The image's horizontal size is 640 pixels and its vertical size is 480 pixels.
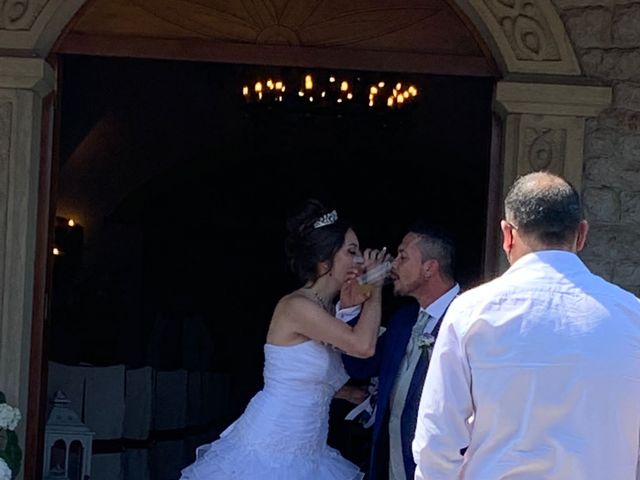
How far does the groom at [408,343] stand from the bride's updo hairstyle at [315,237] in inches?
10.4

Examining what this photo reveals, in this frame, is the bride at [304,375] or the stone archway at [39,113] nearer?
the bride at [304,375]

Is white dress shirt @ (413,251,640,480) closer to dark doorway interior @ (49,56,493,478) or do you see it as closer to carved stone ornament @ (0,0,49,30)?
carved stone ornament @ (0,0,49,30)

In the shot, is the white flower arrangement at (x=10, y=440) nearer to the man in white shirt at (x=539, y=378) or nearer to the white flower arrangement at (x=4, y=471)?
the white flower arrangement at (x=4, y=471)

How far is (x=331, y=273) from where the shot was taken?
4508 mm

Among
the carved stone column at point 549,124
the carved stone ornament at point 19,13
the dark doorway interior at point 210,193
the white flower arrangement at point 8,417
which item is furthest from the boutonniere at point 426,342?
the dark doorway interior at point 210,193

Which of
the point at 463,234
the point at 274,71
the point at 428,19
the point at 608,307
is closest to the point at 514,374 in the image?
the point at 608,307

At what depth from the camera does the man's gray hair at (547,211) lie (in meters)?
2.89

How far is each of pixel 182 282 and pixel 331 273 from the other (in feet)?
20.7

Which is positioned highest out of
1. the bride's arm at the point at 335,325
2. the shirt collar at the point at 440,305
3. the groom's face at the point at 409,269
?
the groom's face at the point at 409,269

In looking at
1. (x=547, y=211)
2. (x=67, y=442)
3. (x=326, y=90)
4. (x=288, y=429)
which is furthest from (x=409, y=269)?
(x=326, y=90)

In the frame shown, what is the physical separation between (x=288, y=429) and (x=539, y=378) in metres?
1.83

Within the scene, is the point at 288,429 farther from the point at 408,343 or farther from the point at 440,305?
the point at 440,305

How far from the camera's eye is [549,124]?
4.94m

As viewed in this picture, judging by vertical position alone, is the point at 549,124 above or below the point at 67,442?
above
